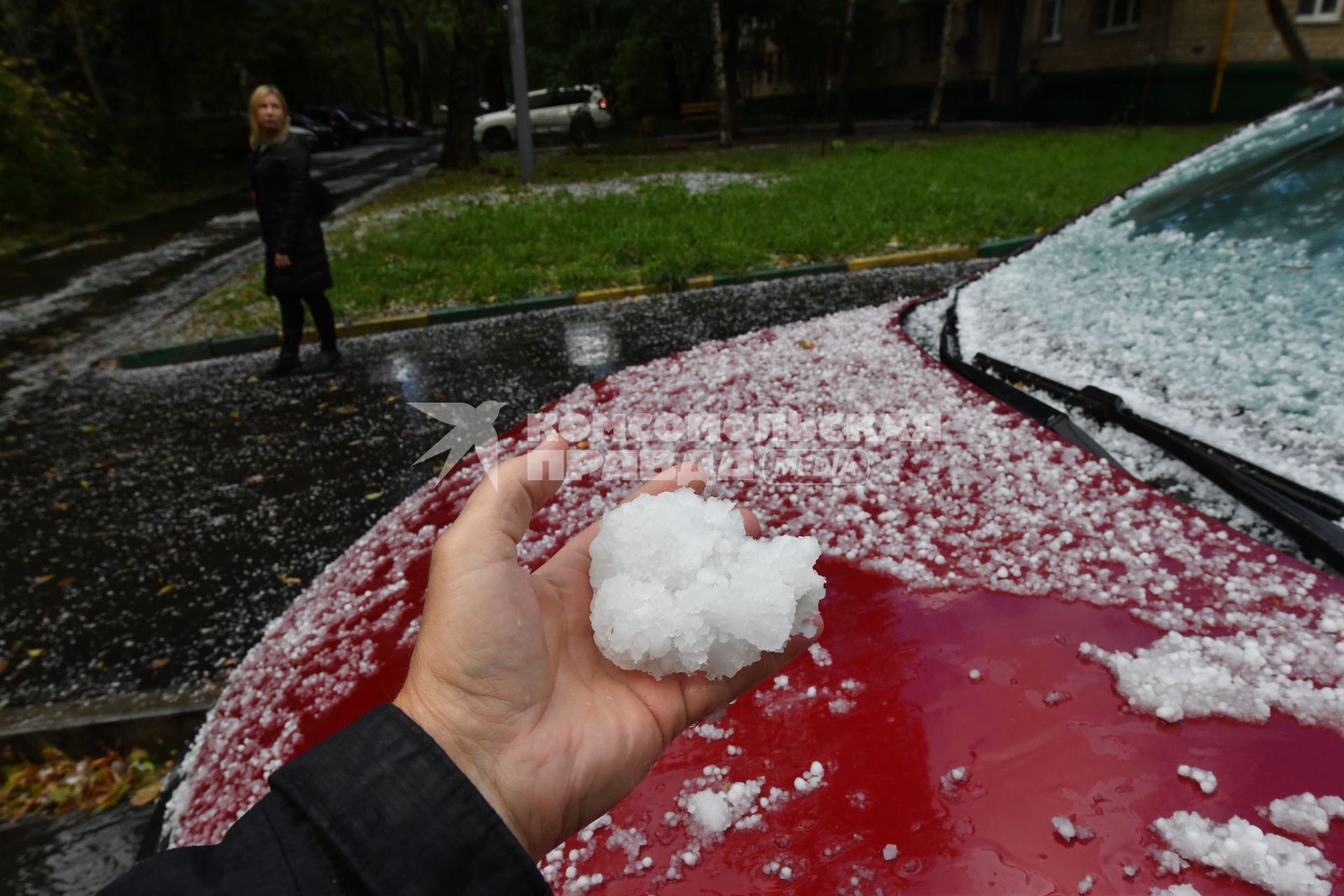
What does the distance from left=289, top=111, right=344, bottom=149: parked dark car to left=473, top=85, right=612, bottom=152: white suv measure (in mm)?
10394

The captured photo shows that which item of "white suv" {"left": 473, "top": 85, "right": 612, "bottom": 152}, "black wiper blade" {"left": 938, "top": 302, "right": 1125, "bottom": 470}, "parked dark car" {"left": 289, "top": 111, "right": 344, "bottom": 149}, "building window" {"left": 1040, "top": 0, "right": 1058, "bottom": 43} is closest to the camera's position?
"black wiper blade" {"left": 938, "top": 302, "right": 1125, "bottom": 470}

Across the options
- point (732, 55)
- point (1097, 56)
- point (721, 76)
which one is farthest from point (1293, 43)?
point (732, 55)

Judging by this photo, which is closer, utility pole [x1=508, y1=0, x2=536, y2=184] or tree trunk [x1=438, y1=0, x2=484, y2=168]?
utility pole [x1=508, y1=0, x2=536, y2=184]

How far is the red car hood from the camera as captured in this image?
0.92 m

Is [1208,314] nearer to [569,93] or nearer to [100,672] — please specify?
[100,672]

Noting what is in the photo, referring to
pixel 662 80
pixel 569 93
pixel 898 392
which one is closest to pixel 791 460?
pixel 898 392

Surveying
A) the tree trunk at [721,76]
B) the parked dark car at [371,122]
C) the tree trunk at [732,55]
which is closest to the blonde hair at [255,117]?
the tree trunk at [721,76]

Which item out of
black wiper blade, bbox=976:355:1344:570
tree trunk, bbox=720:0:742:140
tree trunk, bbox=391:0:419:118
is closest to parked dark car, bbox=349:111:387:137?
tree trunk, bbox=391:0:419:118

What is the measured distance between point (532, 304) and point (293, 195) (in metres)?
2.36

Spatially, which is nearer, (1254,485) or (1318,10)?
(1254,485)

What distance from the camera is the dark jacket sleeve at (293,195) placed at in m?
5.59

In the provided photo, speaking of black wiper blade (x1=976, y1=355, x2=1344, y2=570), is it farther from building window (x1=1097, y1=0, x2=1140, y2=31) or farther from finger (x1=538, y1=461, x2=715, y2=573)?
building window (x1=1097, y1=0, x2=1140, y2=31)

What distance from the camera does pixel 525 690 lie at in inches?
45.5

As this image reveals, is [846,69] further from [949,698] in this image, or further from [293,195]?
[949,698]
